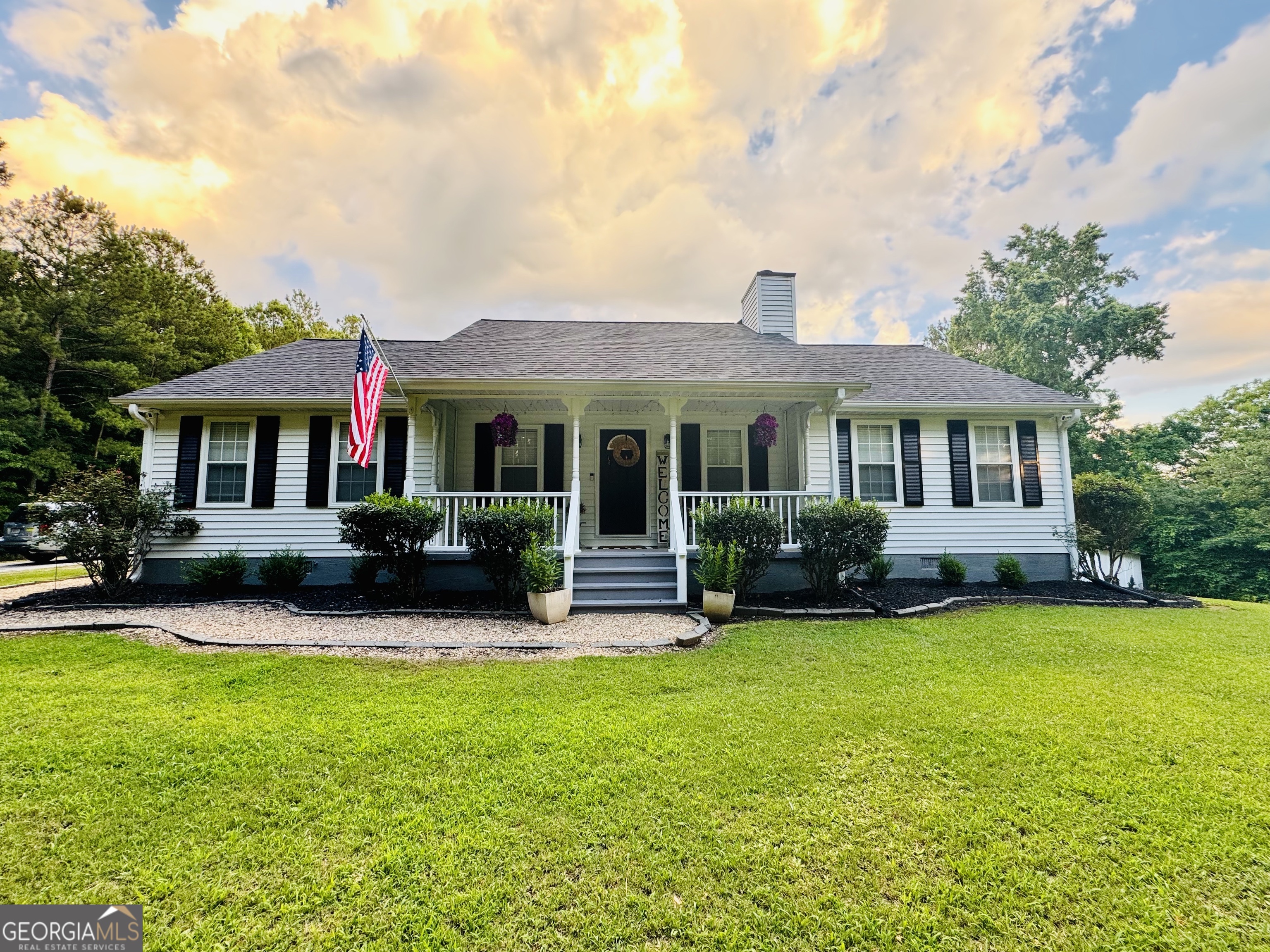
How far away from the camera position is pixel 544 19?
890 centimetres

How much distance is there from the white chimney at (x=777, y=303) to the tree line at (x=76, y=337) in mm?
17894

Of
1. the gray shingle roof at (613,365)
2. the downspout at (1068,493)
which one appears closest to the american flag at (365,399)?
the gray shingle roof at (613,365)

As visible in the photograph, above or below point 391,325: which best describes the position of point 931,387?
below

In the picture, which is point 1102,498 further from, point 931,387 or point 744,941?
point 744,941

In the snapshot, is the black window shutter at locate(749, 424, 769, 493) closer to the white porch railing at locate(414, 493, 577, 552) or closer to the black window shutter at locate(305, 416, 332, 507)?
the white porch railing at locate(414, 493, 577, 552)

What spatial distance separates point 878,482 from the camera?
9.50 meters

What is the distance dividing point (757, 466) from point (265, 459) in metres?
9.20

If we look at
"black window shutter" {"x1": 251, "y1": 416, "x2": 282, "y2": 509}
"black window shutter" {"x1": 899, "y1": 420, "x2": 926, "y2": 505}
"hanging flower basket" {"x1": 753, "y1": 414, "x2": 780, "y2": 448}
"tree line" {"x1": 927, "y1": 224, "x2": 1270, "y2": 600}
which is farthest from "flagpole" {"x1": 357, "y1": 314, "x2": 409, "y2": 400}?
"tree line" {"x1": 927, "y1": 224, "x2": 1270, "y2": 600}

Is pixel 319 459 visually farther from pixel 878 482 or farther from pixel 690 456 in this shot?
pixel 878 482

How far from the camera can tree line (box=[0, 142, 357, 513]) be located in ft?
51.7

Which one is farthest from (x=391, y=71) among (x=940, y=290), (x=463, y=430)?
(x=940, y=290)

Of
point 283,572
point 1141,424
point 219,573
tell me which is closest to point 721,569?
point 283,572

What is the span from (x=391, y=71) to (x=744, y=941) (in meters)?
12.9

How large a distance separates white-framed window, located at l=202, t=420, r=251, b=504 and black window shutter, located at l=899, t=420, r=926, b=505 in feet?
39.9
